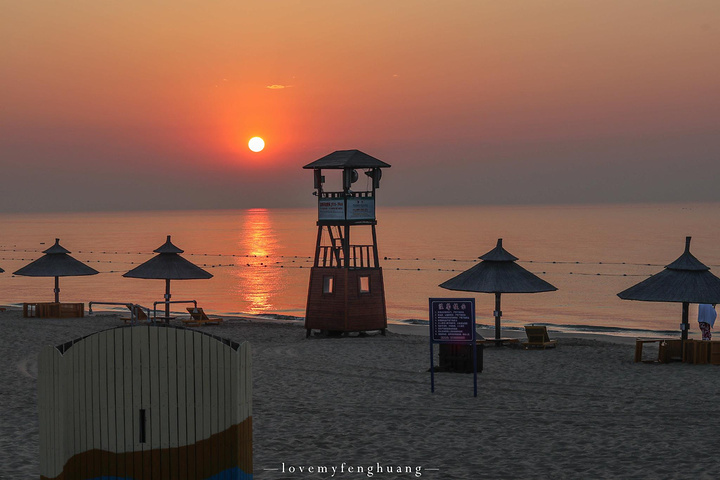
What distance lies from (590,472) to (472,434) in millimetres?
2430

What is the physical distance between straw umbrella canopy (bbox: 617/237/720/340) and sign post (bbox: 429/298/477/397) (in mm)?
6316

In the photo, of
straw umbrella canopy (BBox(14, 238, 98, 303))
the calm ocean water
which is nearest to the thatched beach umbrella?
straw umbrella canopy (BBox(14, 238, 98, 303))

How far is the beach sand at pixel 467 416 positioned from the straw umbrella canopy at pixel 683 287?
5.34 ft

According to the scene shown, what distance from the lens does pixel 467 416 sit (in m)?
13.4

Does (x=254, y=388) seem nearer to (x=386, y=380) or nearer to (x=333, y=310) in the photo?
(x=386, y=380)

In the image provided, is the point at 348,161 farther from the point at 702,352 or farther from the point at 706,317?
the point at 702,352

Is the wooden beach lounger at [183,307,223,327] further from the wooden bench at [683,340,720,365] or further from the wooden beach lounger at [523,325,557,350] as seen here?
the wooden bench at [683,340,720,365]

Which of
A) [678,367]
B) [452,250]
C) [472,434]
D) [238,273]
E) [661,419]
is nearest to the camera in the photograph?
[472,434]

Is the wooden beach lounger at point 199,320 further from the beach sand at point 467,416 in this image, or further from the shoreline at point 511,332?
the beach sand at point 467,416

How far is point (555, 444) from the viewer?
11.4m

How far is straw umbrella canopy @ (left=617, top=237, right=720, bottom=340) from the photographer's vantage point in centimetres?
1956

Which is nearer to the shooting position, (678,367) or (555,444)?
(555,444)

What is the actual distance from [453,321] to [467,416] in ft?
7.71

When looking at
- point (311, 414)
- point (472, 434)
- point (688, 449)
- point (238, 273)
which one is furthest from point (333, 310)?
point (238, 273)
